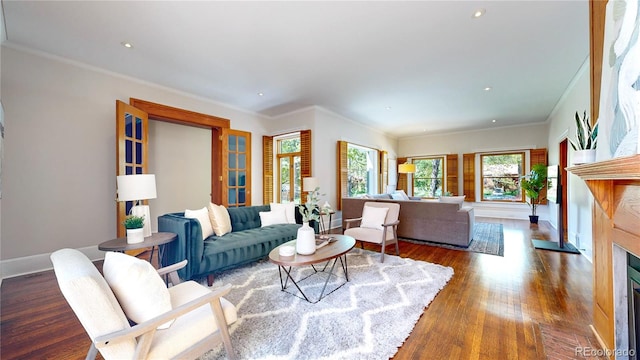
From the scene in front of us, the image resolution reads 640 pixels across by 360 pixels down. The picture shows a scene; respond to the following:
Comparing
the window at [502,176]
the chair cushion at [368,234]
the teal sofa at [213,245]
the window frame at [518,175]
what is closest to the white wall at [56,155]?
the teal sofa at [213,245]

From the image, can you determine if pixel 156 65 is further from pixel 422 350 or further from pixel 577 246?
pixel 577 246

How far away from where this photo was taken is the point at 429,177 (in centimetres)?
876

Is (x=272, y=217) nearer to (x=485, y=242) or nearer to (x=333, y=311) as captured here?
(x=333, y=311)

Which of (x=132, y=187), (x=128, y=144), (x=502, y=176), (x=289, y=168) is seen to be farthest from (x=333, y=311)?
(x=502, y=176)

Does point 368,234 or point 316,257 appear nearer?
point 316,257

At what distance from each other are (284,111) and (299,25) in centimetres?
318

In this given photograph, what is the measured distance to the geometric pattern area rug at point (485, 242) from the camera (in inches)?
157

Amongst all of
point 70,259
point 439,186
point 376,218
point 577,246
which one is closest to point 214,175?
point 376,218

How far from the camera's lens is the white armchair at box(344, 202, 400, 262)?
11.5 feet

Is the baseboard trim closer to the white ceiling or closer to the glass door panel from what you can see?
the glass door panel

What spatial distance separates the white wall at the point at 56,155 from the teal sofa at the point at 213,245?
4.88 ft

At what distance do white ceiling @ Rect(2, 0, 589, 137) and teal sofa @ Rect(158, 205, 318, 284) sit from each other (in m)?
2.14

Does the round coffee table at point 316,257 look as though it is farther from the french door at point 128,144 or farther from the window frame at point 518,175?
the window frame at point 518,175

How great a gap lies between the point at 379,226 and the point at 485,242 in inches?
91.9
